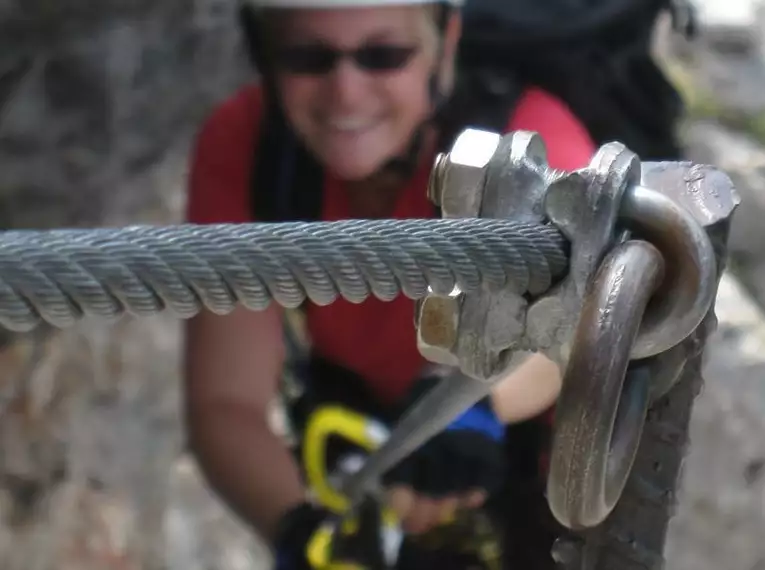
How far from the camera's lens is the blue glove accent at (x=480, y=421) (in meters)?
0.73

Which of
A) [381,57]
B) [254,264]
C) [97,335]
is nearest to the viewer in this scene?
[254,264]

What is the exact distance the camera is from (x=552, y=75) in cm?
93

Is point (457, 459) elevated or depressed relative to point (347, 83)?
depressed

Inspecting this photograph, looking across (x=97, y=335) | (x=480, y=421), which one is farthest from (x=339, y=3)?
(x=97, y=335)

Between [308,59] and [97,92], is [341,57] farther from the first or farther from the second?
[97,92]

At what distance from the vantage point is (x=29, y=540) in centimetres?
126

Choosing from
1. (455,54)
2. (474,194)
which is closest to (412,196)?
(455,54)

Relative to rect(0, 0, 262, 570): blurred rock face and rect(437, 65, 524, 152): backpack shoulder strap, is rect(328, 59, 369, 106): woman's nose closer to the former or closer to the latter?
rect(437, 65, 524, 152): backpack shoulder strap

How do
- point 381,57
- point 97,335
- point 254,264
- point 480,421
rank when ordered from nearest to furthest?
point 254,264 < point 480,421 < point 381,57 < point 97,335

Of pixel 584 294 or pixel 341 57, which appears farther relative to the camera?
pixel 341 57

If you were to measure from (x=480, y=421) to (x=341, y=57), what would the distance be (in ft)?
1.17

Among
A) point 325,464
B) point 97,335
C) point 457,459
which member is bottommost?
point 97,335

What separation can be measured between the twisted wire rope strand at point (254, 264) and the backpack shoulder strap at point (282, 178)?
1.97 feet

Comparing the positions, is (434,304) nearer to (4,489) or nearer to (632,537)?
(632,537)
